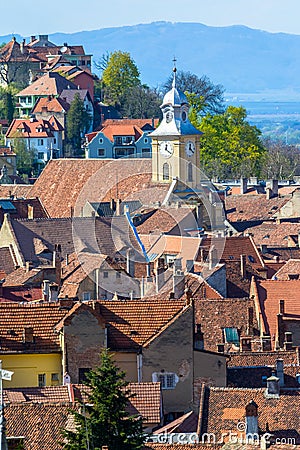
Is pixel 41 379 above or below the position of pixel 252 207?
below

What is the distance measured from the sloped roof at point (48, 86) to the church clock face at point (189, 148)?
1540 inches

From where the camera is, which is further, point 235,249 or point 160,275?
point 235,249

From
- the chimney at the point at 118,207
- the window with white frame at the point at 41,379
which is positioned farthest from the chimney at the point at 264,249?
the window with white frame at the point at 41,379

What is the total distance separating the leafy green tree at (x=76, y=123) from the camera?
390 ft

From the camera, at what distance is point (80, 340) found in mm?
33812

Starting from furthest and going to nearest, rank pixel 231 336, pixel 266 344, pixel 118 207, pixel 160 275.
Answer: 1. pixel 118 207
2. pixel 160 275
3. pixel 231 336
4. pixel 266 344

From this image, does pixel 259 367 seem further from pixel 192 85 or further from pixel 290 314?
pixel 192 85

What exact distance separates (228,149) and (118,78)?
1187 cm

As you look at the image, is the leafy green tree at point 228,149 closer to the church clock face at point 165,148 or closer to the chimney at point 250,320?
the church clock face at point 165,148

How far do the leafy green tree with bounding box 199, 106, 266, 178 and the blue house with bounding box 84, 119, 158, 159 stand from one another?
16.9 feet

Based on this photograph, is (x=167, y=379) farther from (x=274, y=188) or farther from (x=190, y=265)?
(x=274, y=188)

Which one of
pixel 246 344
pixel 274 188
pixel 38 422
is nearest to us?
pixel 38 422

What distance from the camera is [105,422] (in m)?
24.5

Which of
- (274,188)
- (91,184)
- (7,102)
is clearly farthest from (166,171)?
(7,102)
